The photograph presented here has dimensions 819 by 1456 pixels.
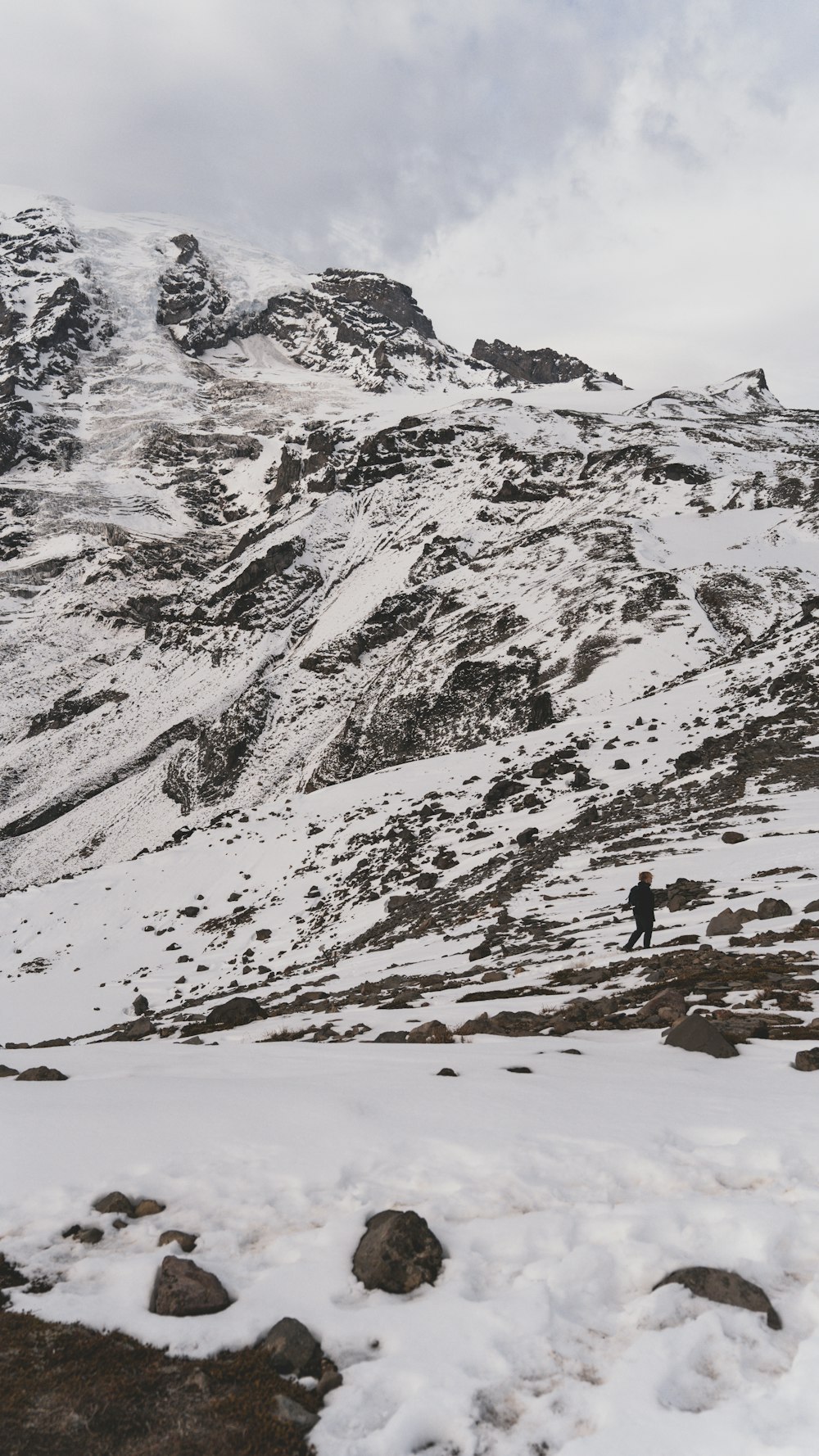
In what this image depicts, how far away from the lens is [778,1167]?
4.12 metres

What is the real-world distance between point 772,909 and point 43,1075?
33.8 ft

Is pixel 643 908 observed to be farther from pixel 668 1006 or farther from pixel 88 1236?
pixel 88 1236

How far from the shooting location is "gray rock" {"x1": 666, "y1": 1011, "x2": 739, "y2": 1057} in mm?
6254

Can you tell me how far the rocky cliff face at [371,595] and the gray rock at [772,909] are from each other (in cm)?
1844

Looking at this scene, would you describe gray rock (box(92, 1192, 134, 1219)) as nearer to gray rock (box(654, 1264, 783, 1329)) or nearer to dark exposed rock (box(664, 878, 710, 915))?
gray rock (box(654, 1264, 783, 1329))

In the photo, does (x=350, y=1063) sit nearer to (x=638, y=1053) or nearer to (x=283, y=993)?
(x=638, y=1053)

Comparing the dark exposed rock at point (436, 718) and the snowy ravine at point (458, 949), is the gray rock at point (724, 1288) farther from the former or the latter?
the dark exposed rock at point (436, 718)

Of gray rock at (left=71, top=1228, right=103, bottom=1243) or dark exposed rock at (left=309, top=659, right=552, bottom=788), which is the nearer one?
gray rock at (left=71, top=1228, right=103, bottom=1243)

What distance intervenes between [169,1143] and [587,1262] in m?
2.75

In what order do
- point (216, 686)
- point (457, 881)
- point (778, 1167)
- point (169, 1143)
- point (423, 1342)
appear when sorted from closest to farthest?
point (423, 1342) → point (778, 1167) → point (169, 1143) → point (457, 881) → point (216, 686)

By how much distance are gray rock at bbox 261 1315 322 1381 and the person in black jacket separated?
8.99m

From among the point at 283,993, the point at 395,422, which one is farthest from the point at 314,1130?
the point at 395,422

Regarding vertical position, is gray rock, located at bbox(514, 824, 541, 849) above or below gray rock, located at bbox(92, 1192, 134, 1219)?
below

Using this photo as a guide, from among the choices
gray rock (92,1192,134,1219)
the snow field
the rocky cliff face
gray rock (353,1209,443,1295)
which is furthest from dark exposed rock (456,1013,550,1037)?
the rocky cliff face
